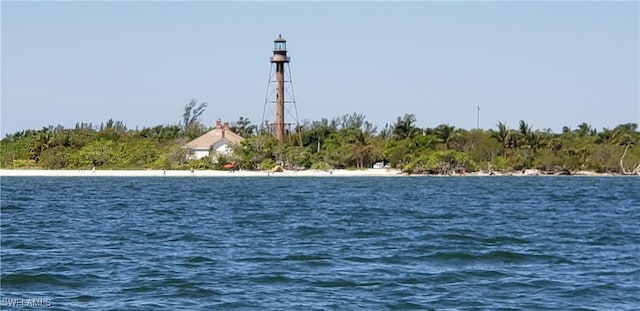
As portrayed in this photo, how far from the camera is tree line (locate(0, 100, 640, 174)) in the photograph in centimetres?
9600

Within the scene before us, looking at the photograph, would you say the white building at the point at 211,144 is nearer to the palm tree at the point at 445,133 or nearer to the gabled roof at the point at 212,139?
the gabled roof at the point at 212,139

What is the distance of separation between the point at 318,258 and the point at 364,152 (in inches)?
3046

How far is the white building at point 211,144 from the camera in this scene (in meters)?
98.8

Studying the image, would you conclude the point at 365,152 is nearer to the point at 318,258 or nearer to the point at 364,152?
the point at 364,152

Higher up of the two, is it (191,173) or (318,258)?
(191,173)

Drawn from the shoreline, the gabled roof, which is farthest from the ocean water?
the gabled roof

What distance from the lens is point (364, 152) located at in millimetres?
99375

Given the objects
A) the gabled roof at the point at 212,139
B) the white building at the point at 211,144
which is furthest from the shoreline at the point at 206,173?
the gabled roof at the point at 212,139

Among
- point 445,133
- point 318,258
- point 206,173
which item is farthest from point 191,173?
point 318,258

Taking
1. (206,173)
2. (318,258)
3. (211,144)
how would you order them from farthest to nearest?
(211,144)
(206,173)
(318,258)

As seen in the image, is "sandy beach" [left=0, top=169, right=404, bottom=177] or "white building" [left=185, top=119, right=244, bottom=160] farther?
"white building" [left=185, top=119, right=244, bottom=160]

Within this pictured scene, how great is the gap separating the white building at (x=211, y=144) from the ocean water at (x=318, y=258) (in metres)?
57.2

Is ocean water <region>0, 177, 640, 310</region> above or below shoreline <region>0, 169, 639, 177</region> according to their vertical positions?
below

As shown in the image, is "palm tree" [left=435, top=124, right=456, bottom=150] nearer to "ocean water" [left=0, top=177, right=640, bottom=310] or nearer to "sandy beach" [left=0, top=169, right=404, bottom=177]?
"sandy beach" [left=0, top=169, right=404, bottom=177]
